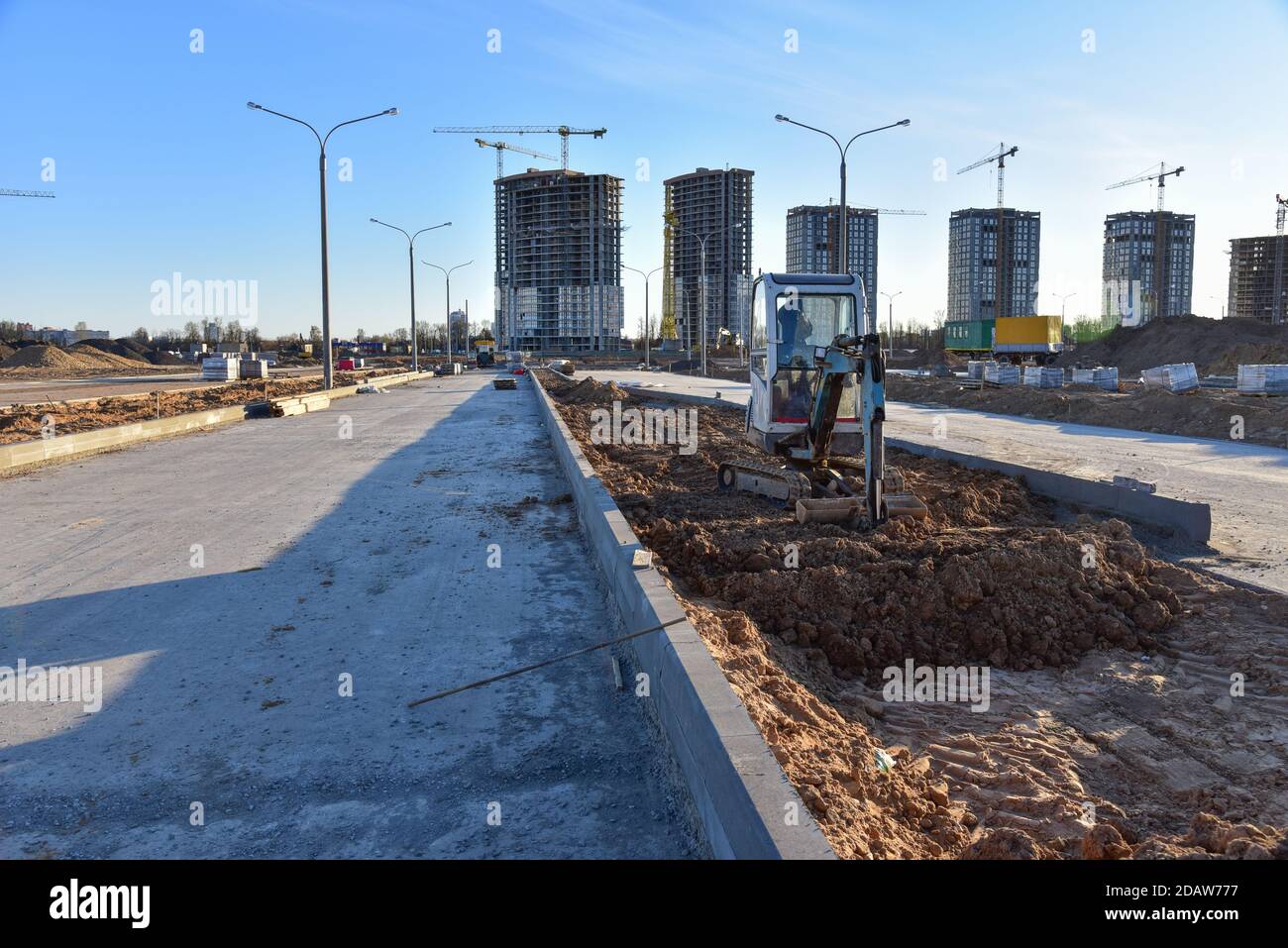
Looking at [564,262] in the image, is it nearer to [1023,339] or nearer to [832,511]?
[1023,339]

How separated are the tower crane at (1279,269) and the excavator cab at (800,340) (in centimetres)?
8664

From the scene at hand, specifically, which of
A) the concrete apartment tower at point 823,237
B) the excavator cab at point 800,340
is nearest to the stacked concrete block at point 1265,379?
the excavator cab at point 800,340

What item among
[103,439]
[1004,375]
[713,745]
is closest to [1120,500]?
[713,745]

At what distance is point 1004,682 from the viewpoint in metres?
6.35

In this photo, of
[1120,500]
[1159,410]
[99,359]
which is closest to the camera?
[1120,500]

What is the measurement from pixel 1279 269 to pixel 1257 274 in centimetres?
1023

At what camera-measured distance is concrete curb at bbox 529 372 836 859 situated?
308cm

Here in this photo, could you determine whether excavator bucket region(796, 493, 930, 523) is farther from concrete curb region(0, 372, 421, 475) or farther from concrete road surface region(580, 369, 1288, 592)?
concrete curb region(0, 372, 421, 475)

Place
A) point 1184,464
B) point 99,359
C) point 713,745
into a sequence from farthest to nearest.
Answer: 1. point 99,359
2. point 1184,464
3. point 713,745

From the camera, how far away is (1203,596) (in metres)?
7.74

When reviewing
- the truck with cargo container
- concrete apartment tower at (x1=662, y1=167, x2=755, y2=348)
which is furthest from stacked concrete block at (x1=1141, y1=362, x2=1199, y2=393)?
concrete apartment tower at (x1=662, y1=167, x2=755, y2=348)

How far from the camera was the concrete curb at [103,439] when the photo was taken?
47.5ft

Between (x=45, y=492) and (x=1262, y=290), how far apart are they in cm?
10936
